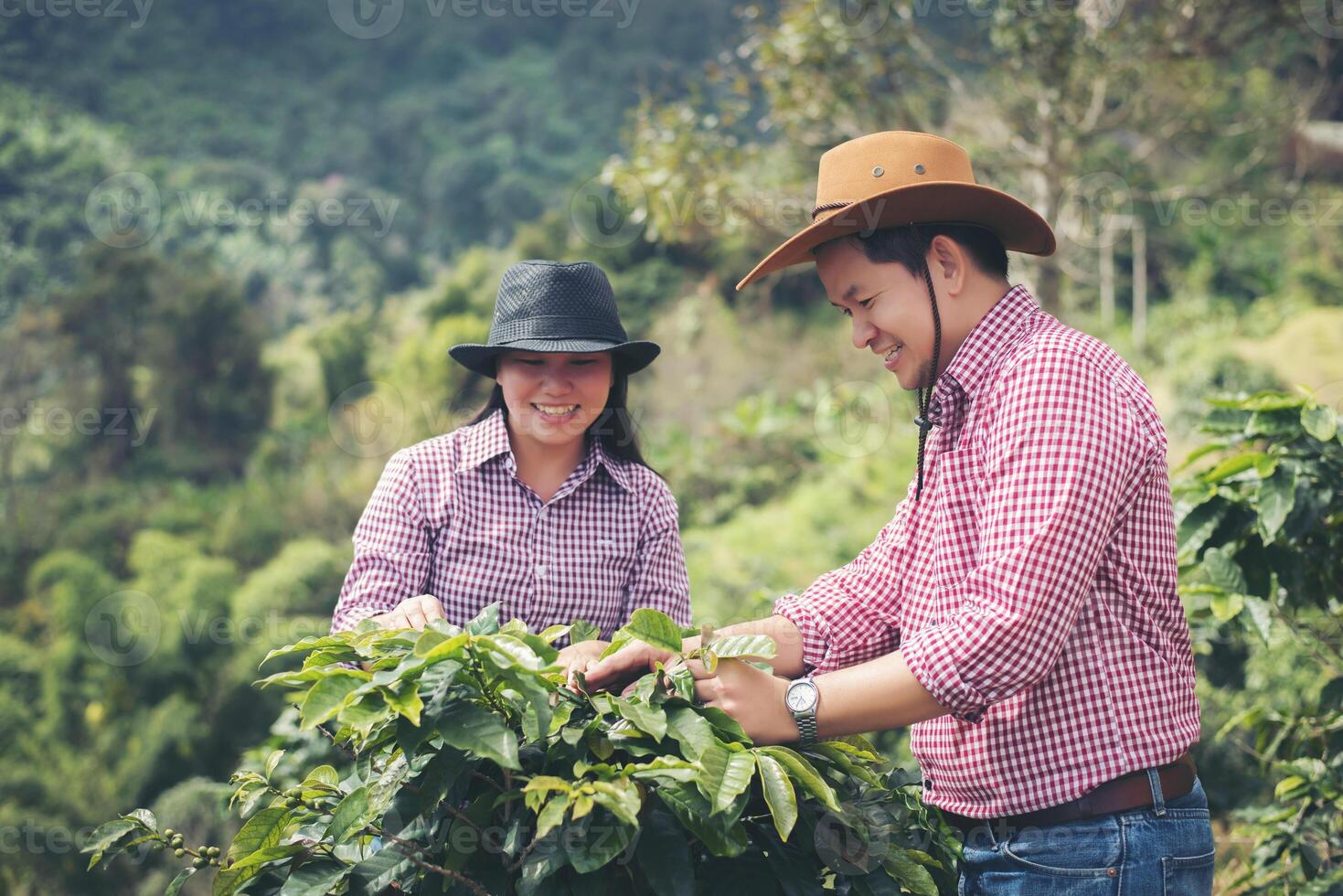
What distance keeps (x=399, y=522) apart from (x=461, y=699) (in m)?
0.91

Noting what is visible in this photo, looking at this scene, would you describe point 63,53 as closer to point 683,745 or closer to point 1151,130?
point 1151,130

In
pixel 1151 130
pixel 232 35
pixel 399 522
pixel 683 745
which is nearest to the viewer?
pixel 683 745

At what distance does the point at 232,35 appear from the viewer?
1192 inches

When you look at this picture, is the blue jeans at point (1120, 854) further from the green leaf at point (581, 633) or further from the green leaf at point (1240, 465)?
the green leaf at point (1240, 465)

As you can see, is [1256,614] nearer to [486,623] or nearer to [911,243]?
[911,243]

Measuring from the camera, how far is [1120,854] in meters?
1.48

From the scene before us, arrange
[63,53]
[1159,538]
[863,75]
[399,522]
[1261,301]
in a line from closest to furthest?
[1159,538] → [399,522] → [863,75] → [1261,301] → [63,53]

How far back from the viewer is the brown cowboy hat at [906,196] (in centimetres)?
163

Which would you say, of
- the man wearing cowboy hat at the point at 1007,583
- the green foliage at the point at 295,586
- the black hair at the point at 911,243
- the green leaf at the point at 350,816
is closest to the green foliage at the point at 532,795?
the green leaf at the point at 350,816

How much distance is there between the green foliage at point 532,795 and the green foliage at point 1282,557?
1297mm

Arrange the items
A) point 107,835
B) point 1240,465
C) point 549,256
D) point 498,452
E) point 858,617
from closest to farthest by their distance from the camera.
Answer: point 107,835 → point 858,617 → point 498,452 → point 1240,465 → point 549,256

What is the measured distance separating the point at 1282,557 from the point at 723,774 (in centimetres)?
187

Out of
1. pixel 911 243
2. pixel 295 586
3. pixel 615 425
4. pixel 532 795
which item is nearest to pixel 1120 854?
pixel 532 795

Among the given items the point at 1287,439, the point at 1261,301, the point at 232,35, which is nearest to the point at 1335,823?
the point at 1287,439
